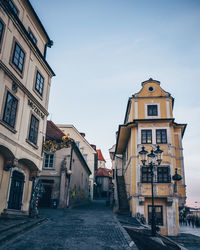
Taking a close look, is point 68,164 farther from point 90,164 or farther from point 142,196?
point 90,164

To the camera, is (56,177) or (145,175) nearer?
(145,175)

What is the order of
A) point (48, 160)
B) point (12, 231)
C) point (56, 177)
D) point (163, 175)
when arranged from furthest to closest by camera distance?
1. point (48, 160)
2. point (56, 177)
3. point (163, 175)
4. point (12, 231)

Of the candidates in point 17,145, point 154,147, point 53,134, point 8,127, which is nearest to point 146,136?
point 154,147

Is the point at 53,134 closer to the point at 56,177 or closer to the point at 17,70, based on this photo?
the point at 56,177

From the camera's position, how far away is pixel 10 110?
1280 cm

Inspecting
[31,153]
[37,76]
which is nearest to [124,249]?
[31,153]

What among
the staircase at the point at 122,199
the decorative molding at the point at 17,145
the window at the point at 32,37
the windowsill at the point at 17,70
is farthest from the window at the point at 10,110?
the staircase at the point at 122,199

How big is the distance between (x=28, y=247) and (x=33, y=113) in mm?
9073

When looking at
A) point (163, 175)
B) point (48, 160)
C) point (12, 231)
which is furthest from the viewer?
point (48, 160)

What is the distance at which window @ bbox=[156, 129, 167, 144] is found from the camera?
78.3ft

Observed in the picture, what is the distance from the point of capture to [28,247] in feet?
26.6

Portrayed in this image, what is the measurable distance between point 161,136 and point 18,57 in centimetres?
1576

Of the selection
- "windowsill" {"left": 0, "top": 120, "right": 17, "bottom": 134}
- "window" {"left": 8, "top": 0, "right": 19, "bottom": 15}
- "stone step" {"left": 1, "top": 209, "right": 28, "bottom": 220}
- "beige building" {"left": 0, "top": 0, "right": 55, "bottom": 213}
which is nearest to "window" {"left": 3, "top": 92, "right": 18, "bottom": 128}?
"beige building" {"left": 0, "top": 0, "right": 55, "bottom": 213}

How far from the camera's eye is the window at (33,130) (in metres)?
15.3
